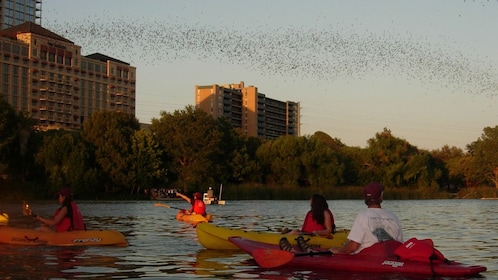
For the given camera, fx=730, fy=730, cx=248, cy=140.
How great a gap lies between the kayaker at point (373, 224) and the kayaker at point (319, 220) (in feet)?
12.4

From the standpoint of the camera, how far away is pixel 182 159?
9212 centimetres

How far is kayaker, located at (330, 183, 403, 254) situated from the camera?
472 inches

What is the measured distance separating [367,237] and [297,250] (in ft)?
7.81

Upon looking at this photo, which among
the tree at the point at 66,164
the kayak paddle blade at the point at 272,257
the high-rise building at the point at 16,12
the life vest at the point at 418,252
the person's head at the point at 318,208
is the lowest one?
the kayak paddle blade at the point at 272,257

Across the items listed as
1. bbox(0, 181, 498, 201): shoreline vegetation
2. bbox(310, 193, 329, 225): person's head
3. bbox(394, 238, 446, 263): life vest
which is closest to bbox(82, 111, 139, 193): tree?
bbox(0, 181, 498, 201): shoreline vegetation

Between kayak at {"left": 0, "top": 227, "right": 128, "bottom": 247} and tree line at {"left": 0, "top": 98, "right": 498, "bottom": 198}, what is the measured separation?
58056mm

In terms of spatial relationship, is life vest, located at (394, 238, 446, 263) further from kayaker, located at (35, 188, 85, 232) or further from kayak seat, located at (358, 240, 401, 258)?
kayaker, located at (35, 188, 85, 232)

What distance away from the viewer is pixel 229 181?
9588 cm

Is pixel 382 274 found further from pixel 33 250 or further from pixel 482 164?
pixel 482 164

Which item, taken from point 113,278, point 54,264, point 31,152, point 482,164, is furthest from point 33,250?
point 482,164

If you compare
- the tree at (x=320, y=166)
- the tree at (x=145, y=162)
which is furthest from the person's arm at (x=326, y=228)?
the tree at (x=320, y=166)

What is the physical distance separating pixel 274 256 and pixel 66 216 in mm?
6428

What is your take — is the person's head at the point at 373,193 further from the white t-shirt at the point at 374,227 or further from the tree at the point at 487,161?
the tree at the point at 487,161

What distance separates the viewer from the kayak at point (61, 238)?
18.3 metres
